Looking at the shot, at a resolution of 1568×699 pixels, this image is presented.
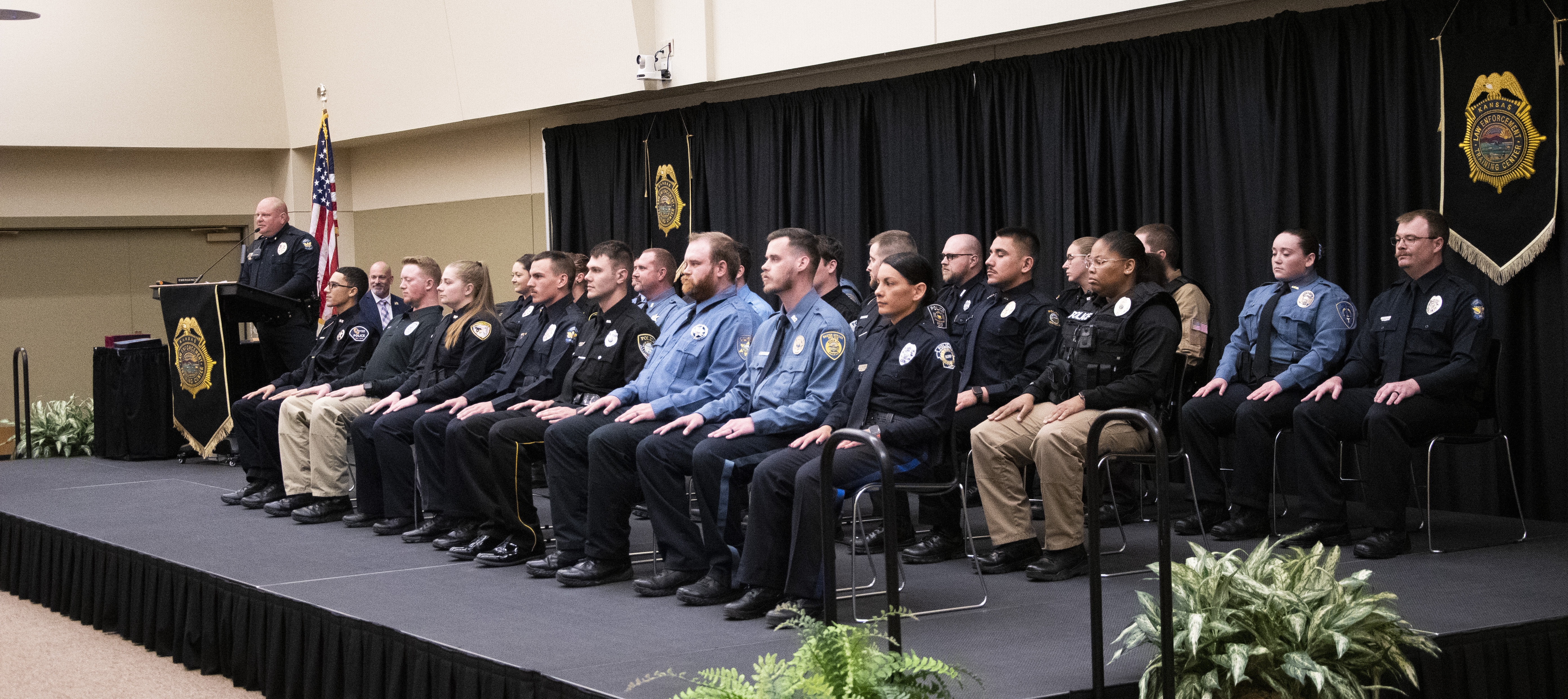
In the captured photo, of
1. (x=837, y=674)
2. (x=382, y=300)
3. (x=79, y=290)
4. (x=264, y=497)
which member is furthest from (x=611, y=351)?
(x=79, y=290)

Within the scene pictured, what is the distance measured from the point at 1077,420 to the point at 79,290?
10.8m

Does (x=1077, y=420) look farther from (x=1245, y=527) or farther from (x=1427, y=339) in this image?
(x=1427, y=339)

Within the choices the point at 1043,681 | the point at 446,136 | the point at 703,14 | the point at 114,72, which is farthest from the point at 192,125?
the point at 1043,681

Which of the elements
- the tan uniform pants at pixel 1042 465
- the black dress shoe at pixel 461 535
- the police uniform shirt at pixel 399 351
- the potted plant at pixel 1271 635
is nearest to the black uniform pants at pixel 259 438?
the police uniform shirt at pixel 399 351

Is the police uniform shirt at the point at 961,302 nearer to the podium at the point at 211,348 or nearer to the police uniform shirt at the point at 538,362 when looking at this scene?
the police uniform shirt at the point at 538,362

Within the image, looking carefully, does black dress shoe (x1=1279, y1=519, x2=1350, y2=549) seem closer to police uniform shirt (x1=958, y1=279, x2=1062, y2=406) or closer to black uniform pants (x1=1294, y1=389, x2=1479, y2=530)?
black uniform pants (x1=1294, y1=389, x2=1479, y2=530)

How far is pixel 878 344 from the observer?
4492mm

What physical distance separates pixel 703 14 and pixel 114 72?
5699mm

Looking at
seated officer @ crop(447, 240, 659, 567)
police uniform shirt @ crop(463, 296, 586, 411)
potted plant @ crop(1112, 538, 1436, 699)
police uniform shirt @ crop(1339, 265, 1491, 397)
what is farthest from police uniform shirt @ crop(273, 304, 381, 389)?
potted plant @ crop(1112, 538, 1436, 699)

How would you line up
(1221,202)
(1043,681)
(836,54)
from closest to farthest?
(1043,681)
(1221,202)
(836,54)

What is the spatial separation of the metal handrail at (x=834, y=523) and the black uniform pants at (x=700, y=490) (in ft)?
3.79

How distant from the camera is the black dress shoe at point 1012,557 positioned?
188 inches

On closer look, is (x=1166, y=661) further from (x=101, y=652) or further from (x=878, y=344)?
(x=101, y=652)

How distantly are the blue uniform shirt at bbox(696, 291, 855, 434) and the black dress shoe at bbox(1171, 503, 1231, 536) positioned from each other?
1.71 m
